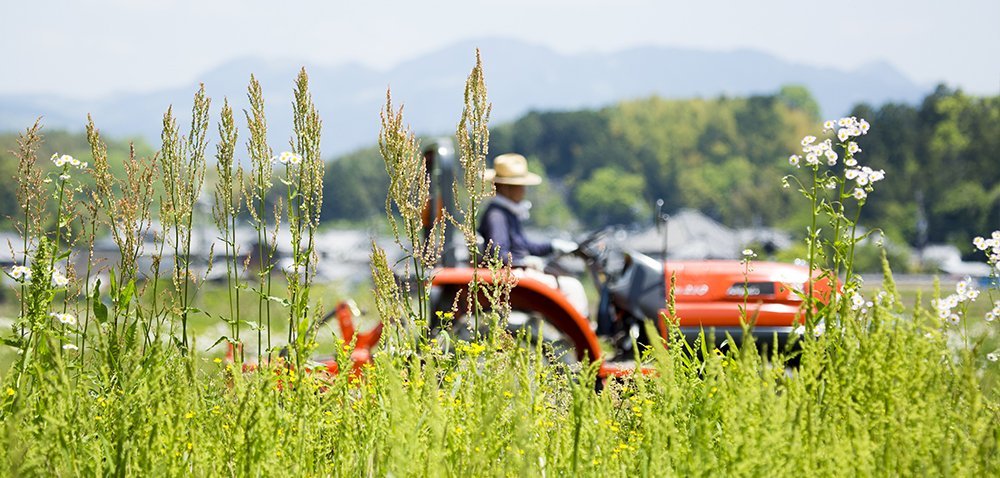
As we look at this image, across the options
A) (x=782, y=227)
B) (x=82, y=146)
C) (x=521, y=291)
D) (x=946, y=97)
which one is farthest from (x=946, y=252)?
(x=82, y=146)

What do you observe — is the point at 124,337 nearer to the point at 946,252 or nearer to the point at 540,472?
the point at 540,472

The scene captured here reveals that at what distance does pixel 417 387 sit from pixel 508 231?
3491mm

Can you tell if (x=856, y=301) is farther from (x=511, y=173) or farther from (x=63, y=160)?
(x=511, y=173)

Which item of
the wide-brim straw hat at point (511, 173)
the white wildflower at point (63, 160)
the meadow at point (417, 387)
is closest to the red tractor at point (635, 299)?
the wide-brim straw hat at point (511, 173)

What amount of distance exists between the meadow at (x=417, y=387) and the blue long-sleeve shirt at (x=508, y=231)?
2599mm

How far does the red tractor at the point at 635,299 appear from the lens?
565 centimetres

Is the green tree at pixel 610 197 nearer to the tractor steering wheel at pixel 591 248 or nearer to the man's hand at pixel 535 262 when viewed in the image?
the tractor steering wheel at pixel 591 248

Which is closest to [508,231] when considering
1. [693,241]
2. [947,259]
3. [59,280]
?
[59,280]

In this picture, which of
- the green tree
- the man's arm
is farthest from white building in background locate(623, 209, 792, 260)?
the green tree

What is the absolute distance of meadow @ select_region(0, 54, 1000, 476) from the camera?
2133 mm

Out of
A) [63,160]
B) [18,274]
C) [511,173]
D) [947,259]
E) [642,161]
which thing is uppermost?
[63,160]

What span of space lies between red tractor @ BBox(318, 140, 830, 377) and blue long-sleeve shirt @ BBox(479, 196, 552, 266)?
212 mm

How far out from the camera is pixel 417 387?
270 cm

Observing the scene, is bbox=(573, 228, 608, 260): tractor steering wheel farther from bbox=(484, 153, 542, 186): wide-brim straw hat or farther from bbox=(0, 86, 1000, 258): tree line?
bbox=(0, 86, 1000, 258): tree line
